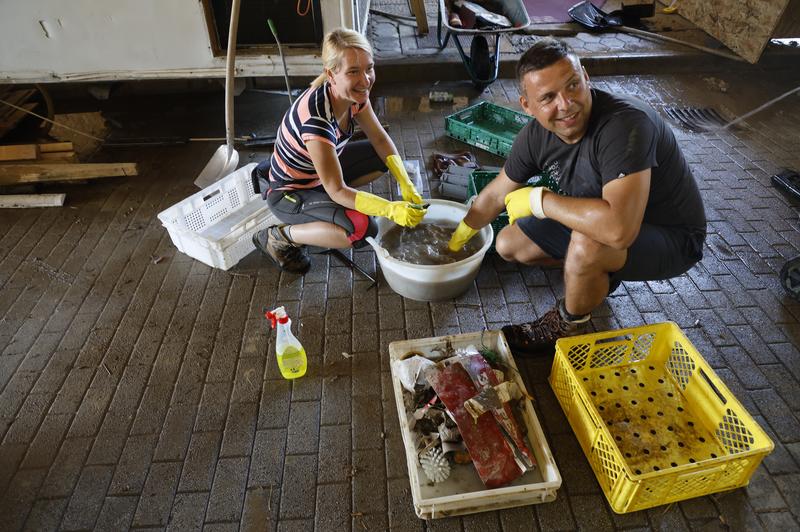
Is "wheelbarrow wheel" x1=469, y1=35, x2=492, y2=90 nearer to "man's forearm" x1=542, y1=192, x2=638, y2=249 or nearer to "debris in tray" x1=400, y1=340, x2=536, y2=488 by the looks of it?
"man's forearm" x1=542, y1=192, x2=638, y2=249

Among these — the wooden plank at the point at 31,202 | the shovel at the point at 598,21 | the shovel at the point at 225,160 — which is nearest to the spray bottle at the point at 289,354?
the shovel at the point at 225,160

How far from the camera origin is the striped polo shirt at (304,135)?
248 centimetres

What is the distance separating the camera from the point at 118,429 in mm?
2246

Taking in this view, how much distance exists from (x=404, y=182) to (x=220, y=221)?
1384mm

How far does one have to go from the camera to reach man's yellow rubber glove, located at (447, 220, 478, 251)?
267cm

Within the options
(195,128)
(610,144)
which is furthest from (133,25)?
(610,144)

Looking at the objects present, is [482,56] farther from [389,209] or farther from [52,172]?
[52,172]

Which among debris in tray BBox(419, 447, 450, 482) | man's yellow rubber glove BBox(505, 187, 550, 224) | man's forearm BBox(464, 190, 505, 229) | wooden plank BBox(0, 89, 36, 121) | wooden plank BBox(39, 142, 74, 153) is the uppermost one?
man's yellow rubber glove BBox(505, 187, 550, 224)

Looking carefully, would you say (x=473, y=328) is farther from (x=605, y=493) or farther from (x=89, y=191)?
(x=89, y=191)

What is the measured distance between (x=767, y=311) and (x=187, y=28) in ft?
14.6

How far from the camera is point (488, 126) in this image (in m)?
4.43

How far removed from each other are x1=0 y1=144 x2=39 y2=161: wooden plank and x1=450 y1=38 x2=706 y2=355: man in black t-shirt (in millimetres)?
3551

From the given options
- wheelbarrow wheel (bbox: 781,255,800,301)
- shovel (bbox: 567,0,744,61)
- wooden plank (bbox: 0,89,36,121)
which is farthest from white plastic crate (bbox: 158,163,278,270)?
shovel (bbox: 567,0,744,61)

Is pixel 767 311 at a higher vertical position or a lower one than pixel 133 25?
lower
